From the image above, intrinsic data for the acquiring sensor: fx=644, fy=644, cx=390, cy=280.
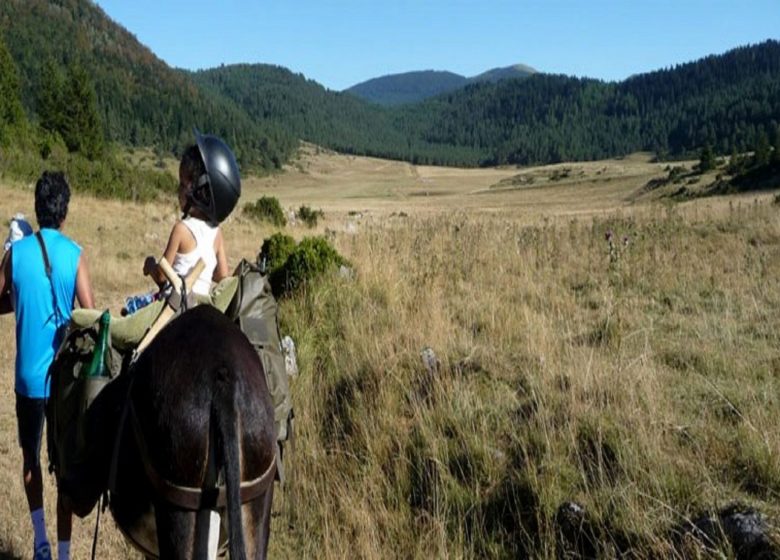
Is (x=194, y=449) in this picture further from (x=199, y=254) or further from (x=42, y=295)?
(x=42, y=295)

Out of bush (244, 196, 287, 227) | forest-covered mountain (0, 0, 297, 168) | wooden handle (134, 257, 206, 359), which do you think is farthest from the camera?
forest-covered mountain (0, 0, 297, 168)

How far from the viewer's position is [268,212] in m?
25.7

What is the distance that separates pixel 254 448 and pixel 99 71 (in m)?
135

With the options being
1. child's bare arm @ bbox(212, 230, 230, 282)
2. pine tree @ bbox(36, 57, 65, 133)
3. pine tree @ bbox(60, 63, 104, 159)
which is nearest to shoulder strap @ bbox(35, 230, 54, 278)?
child's bare arm @ bbox(212, 230, 230, 282)

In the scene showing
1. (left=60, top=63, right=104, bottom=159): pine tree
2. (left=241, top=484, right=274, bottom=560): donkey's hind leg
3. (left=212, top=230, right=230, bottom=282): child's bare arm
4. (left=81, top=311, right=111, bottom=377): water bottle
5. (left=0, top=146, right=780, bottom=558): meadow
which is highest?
(left=60, top=63, right=104, bottom=159): pine tree

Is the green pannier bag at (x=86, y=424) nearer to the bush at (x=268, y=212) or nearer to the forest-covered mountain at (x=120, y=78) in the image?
the bush at (x=268, y=212)

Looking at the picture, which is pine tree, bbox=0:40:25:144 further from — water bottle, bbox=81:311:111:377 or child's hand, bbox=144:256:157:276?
water bottle, bbox=81:311:111:377

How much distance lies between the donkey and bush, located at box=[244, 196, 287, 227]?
72.7 feet

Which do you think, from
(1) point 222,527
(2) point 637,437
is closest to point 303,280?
(2) point 637,437

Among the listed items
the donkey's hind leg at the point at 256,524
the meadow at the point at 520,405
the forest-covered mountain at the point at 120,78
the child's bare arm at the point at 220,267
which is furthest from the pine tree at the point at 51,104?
the forest-covered mountain at the point at 120,78

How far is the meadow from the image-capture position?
3.54 metres

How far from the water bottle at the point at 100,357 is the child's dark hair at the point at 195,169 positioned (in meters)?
0.81

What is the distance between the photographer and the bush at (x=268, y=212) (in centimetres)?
2481

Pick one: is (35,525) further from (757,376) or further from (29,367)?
(757,376)
